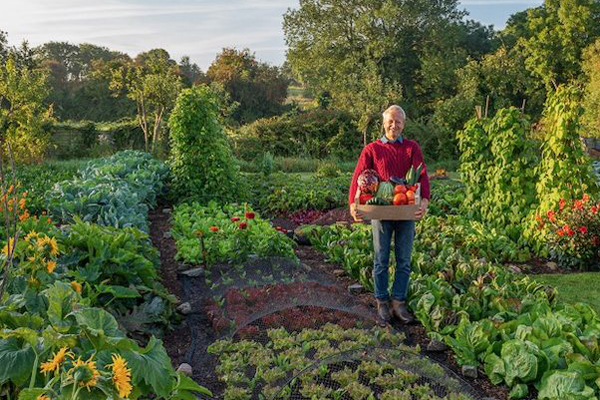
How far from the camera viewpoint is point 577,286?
5871 millimetres

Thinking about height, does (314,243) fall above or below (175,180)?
below

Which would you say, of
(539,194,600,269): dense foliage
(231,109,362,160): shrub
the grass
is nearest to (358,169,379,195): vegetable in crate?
the grass

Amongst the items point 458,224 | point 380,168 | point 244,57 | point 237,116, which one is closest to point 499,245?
point 458,224

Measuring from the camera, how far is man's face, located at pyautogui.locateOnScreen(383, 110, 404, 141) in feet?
14.0

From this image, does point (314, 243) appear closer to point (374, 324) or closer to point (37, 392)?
point (374, 324)

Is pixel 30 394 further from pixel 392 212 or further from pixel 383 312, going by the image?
pixel 383 312

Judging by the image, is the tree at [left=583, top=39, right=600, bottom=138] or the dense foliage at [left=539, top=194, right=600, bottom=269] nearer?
the dense foliage at [left=539, top=194, right=600, bottom=269]

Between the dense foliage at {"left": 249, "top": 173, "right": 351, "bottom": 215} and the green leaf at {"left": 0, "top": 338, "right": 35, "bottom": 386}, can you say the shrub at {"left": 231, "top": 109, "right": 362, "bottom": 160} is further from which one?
the green leaf at {"left": 0, "top": 338, "right": 35, "bottom": 386}

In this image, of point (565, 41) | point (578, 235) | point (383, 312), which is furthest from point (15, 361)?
point (565, 41)

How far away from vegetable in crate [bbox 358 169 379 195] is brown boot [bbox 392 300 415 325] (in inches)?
36.7

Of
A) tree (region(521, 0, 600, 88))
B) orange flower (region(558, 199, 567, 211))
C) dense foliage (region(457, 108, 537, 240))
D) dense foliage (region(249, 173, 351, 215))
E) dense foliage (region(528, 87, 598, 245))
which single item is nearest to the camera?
orange flower (region(558, 199, 567, 211))

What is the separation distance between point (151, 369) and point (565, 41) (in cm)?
3053

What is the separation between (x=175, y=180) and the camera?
9484mm

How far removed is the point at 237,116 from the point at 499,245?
68.6 feet
